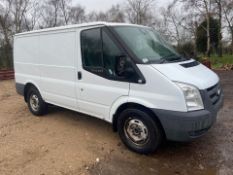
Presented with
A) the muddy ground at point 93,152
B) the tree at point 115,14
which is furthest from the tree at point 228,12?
the muddy ground at point 93,152

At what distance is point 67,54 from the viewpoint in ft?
18.2

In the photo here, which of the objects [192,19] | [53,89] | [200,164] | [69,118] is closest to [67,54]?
[53,89]

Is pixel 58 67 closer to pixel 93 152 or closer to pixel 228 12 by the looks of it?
pixel 93 152

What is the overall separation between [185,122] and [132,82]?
1.07 meters

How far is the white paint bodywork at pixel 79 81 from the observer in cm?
411

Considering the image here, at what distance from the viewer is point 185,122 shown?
3.94 meters

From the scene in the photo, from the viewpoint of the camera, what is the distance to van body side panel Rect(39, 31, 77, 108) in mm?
5504

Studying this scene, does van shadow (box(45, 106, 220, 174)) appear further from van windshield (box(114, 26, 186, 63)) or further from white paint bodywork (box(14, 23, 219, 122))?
van windshield (box(114, 26, 186, 63))

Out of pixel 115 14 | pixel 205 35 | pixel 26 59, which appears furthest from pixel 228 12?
pixel 26 59

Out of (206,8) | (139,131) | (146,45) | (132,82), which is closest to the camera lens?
(132,82)

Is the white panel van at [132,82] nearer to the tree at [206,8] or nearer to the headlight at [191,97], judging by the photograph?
the headlight at [191,97]

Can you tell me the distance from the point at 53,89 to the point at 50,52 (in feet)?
2.76

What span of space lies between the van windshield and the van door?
0.25 meters

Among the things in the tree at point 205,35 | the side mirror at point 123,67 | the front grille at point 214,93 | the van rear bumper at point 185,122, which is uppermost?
the tree at point 205,35
